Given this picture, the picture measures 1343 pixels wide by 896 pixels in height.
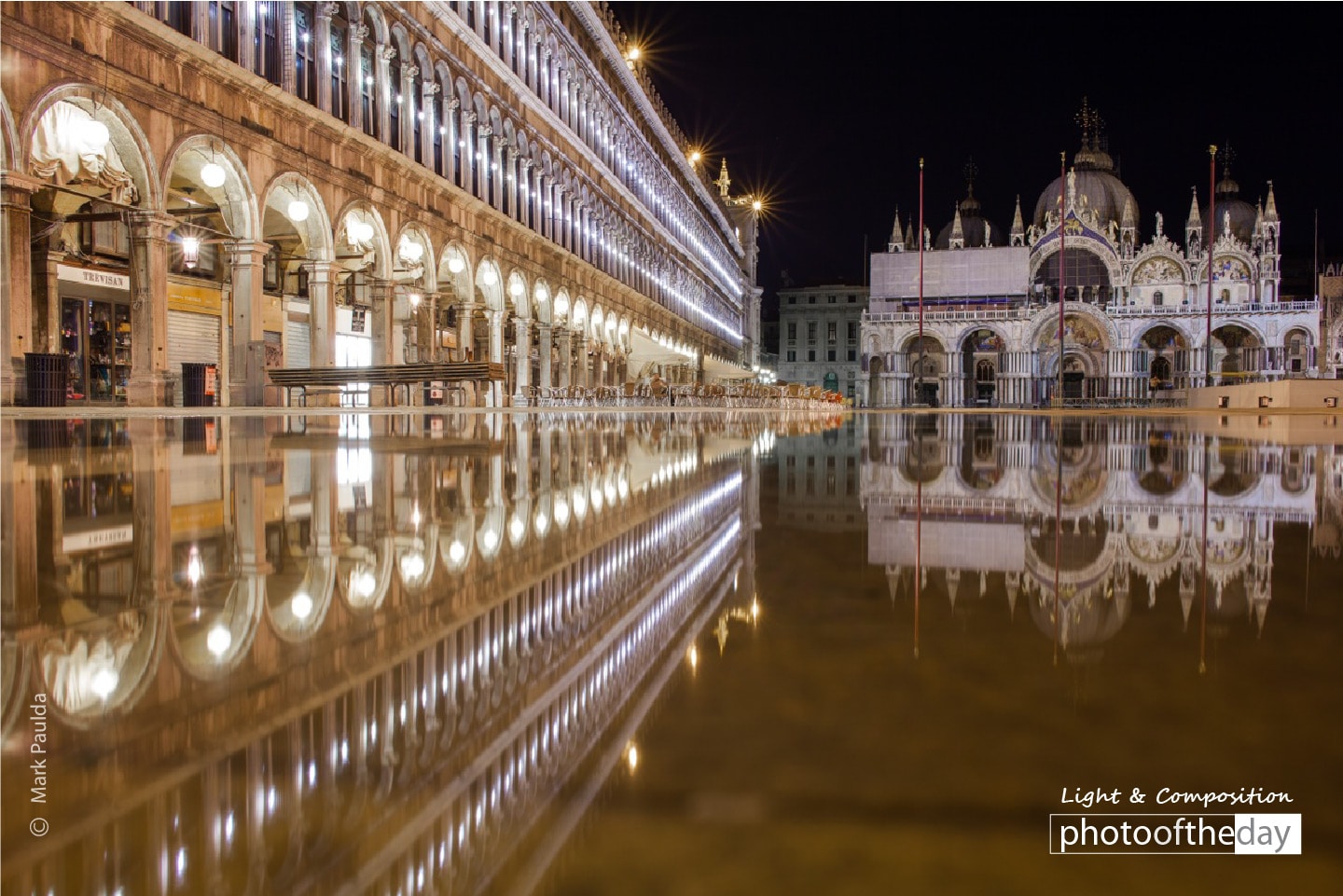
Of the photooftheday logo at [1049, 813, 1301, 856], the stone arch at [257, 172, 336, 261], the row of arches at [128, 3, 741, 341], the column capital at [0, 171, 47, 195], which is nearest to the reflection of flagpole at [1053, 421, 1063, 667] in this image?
the photooftheday logo at [1049, 813, 1301, 856]

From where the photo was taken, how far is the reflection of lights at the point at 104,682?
1.00 meters

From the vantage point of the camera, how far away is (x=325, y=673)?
1.09 m

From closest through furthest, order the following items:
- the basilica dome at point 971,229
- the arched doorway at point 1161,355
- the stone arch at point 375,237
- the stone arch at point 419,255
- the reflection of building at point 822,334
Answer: the stone arch at point 375,237 → the stone arch at point 419,255 → the arched doorway at point 1161,355 → the basilica dome at point 971,229 → the reflection of building at point 822,334

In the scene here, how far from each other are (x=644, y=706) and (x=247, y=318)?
731 inches

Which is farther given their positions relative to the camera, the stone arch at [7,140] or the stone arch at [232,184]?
the stone arch at [232,184]

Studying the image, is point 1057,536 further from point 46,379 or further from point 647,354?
point 647,354

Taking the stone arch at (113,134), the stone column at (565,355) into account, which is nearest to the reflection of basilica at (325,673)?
the stone arch at (113,134)

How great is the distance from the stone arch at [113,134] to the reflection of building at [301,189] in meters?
0.04

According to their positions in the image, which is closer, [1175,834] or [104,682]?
[1175,834]

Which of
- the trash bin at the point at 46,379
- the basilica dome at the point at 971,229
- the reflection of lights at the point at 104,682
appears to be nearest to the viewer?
the reflection of lights at the point at 104,682

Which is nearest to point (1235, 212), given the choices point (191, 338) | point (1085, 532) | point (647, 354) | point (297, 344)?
point (647, 354)

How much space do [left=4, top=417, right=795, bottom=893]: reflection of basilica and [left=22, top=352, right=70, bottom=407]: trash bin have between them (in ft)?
41.9

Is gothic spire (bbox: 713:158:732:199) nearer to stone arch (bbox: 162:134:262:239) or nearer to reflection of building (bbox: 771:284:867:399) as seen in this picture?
reflection of building (bbox: 771:284:867:399)

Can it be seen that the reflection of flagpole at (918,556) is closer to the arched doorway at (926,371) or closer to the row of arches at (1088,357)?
the row of arches at (1088,357)
